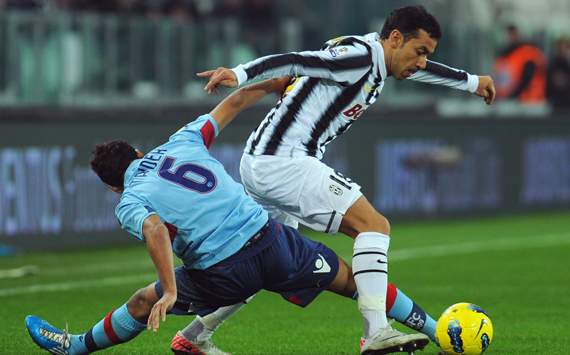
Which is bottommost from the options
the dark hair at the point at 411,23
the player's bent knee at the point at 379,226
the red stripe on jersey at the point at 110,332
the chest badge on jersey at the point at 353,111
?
the red stripe on jersey at the point at 110,332

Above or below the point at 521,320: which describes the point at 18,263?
below

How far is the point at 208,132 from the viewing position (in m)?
7.51

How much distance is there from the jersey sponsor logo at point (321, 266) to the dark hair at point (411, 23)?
50.7 inches

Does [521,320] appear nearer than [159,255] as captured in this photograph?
No

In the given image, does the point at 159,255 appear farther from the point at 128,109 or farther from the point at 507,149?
the point at 507,149

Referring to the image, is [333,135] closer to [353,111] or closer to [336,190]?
[353,111]

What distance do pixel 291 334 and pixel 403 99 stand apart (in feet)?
37.1

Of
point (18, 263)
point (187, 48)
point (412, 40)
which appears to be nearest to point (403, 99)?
point (187, 48)

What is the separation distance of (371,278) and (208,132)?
117 centimetres

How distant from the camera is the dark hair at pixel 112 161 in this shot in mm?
7121

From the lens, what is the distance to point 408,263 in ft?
46.7

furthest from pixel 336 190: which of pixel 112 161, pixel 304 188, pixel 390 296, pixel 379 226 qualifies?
pixel 112 161

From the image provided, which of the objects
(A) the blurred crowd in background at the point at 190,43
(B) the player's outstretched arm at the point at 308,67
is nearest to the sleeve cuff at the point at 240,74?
(B) the player's outstretched arm at the point at 308,67

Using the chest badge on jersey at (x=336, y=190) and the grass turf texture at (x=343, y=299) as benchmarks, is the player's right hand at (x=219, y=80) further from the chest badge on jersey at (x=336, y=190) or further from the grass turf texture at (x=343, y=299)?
the grass turf texture at (x=343, y=299)
